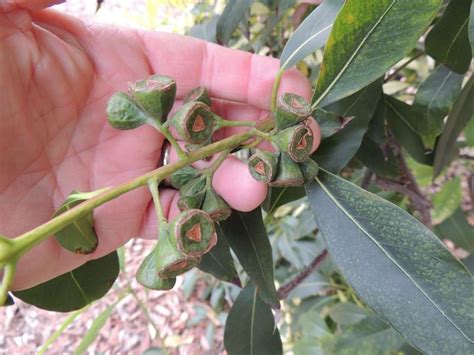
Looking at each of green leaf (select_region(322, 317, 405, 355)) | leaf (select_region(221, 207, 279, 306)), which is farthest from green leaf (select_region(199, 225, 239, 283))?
green leaf (select_region(322, 317, 405, 355))

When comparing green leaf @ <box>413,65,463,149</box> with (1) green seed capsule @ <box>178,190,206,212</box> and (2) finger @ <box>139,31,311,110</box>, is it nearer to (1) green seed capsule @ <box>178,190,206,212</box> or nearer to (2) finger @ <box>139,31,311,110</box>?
(2) finger @ <box>139,31,311,110</box>

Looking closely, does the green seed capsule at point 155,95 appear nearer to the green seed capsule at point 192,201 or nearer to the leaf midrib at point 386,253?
the green seed capsule at point 192,201

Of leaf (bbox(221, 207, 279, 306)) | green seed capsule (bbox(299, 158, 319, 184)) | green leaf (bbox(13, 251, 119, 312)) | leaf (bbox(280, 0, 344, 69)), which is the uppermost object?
leaf (bbox(280, 0, 344, 69))

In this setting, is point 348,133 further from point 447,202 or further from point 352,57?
point 447,202

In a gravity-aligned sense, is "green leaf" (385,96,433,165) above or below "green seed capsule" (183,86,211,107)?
below

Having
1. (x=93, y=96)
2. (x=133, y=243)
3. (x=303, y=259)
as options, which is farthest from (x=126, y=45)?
(x=133, y=243)

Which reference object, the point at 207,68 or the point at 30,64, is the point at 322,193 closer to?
the point at 207,68
